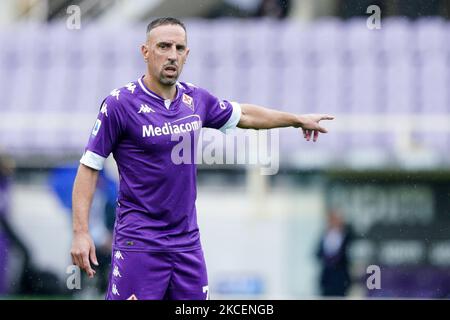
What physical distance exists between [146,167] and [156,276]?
0.56 m

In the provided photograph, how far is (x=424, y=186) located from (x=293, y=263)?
1.57 m

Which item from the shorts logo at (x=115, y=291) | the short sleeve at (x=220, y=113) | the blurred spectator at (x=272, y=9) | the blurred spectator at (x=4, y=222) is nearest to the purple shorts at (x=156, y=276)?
the shorts logo at (x=115, y=291)

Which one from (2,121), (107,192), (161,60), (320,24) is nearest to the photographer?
(161,60)

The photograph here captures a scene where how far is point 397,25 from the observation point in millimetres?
13734

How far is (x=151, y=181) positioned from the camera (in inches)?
214

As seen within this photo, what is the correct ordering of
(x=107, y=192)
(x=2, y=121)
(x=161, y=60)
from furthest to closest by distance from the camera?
(x=2, y=121) → (x=107, y=192) → (x=161, y=60)

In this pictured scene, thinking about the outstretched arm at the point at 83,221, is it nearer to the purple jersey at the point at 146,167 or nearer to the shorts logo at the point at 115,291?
the purple jersey at the point at 146,167

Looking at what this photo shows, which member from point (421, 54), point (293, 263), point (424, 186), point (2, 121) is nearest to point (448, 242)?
point (424, 186)

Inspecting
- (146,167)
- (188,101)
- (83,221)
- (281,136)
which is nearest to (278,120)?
(188,101)

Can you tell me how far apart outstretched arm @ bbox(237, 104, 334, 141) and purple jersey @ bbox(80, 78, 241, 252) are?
560 millimetres

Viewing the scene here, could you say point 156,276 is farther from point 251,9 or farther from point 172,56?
point 251,9

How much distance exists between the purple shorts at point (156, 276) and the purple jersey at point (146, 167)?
47 millimetres

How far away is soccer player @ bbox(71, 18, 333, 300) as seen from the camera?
17.8ft

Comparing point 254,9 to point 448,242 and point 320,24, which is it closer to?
point 320,24
